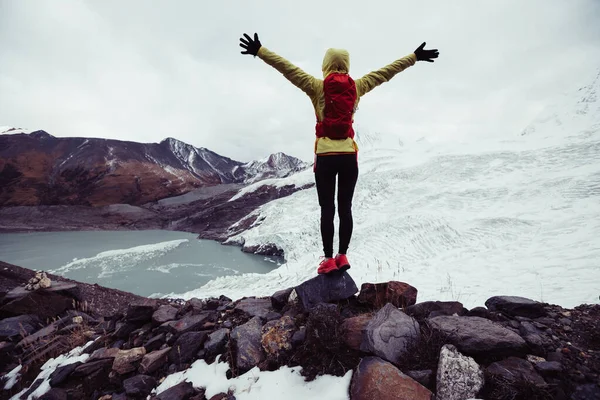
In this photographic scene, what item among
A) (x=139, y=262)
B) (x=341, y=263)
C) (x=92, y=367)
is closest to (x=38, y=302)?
(x=92, y=367)

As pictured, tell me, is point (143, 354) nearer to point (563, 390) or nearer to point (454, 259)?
point (563, 390)

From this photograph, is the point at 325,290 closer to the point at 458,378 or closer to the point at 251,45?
the point at 458,378

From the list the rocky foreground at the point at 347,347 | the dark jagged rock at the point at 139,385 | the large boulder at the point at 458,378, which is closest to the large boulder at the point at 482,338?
the rocky foreground at the point at 347,347

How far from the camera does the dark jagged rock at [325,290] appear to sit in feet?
11.1

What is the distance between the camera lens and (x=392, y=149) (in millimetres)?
32531

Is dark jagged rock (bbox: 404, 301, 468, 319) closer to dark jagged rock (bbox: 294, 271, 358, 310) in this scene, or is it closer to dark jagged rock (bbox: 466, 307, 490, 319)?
dark jagged rock (bbox: 466, 307, 490, 319)

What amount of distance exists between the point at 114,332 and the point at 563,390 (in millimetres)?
5235

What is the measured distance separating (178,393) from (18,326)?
4.93 meters

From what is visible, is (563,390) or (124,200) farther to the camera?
(124,200)

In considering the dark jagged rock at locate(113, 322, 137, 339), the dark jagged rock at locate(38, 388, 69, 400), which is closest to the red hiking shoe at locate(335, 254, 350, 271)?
the dark jagged rock at locate(113, 322, 137, 339)

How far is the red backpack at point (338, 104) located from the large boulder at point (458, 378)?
2275 millimetres

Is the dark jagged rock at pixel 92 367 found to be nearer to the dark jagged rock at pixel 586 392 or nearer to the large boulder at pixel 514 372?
the large boulder at pixel 514 372

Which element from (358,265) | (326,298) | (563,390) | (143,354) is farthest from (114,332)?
(358,265)

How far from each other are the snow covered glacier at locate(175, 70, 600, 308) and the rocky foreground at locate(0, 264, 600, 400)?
408 centimetres
